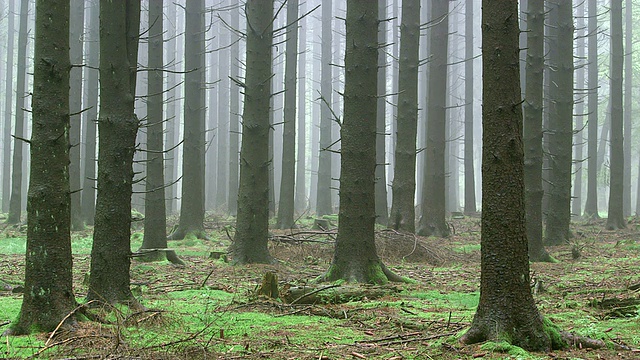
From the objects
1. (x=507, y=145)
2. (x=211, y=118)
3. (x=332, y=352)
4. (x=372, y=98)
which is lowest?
(x=332, y=352)

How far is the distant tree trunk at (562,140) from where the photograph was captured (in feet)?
49.8

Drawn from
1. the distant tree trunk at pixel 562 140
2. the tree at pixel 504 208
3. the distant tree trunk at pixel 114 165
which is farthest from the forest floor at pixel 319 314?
the distant tree trunk at pixel 562 140

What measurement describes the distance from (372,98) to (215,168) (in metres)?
30.2

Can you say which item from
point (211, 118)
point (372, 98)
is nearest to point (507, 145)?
point (372, 98)

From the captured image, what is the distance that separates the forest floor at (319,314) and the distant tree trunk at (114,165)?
39 cm

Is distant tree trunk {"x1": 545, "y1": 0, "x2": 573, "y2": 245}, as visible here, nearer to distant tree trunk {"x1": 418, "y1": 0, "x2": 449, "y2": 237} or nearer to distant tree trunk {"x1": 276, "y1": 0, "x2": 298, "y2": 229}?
distant tree trunk {"x1": 418, "y1": 0, "x2": 449, "y2": 237}

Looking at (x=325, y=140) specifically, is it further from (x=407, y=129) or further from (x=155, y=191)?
(x=155, y=191)

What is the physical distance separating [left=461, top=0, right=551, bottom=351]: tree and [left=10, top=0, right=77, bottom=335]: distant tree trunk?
11.4 feet

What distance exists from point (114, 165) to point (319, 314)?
2.71 metres

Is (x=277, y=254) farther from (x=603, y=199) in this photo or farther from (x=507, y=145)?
(x=603, y=199)

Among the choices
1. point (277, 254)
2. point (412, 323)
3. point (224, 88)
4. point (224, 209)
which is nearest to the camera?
point (412, 323)

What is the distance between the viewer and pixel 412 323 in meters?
6.05

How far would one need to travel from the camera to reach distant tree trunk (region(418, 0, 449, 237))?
57.2 ft

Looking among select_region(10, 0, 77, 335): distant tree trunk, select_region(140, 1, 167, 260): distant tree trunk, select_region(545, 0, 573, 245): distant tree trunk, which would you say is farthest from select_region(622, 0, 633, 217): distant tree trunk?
select_region(10, 0, 77, 335): distant tree trunk
